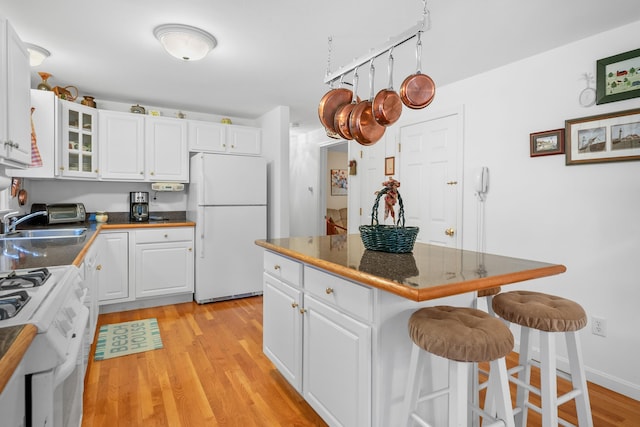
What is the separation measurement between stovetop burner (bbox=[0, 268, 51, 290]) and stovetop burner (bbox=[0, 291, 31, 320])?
12 centimetres

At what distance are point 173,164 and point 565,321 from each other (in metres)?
3.84

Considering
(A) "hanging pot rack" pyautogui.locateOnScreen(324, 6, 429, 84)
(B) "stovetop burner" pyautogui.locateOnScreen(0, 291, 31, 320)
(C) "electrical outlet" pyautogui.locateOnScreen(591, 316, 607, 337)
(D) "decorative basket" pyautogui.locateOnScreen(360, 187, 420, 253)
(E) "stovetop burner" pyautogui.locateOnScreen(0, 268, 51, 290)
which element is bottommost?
(C) "electrical outlet" pyautogui.locateOnScreen(591, 316, 607, 337)

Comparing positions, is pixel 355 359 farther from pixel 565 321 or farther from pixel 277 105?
pixel 277 105

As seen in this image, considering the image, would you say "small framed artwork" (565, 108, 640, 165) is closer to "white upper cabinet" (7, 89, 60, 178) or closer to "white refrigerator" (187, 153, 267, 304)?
"white refrigerator" (187, 153, 267, 304)

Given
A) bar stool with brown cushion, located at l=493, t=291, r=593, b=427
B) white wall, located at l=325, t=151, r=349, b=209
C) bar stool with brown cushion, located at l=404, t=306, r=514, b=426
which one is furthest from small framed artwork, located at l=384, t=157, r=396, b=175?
white wall, located at l=325, t=151, r=349, b=209

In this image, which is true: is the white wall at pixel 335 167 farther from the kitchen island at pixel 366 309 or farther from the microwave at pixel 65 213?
the kitchen island at pixel 366 309

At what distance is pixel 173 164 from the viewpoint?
399 cm

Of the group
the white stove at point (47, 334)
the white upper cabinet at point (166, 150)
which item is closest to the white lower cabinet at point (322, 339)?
the white stove at point (47, 334)

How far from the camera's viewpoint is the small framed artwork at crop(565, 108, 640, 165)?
2.15 m

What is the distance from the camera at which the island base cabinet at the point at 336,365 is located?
4.73 feet

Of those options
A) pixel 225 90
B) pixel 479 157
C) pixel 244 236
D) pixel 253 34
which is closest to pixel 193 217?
pixel 244 236

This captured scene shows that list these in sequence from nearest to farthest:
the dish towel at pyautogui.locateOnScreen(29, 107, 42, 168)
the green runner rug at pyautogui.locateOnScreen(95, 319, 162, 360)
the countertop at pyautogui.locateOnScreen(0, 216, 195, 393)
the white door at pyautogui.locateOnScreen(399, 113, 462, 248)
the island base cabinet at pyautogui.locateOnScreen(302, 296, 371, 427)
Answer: the countertop at pyautogui.locateOnScreen(0, 216, 195, 393), the island base cabinet at pyautogui.locateOnScreen(302, 296, 371, 427), the green runner rug at pyautogui.locateOnScreen(95, 319, 162, 360), the dish towel at pyautogui.locateOnScreen(29, 107, 42, 168), the white door at pyautogui.locateOnScreen(399, 113, 462, 248)

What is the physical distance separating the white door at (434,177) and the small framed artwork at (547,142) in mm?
636

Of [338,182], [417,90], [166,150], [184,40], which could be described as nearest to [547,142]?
[417,90]
